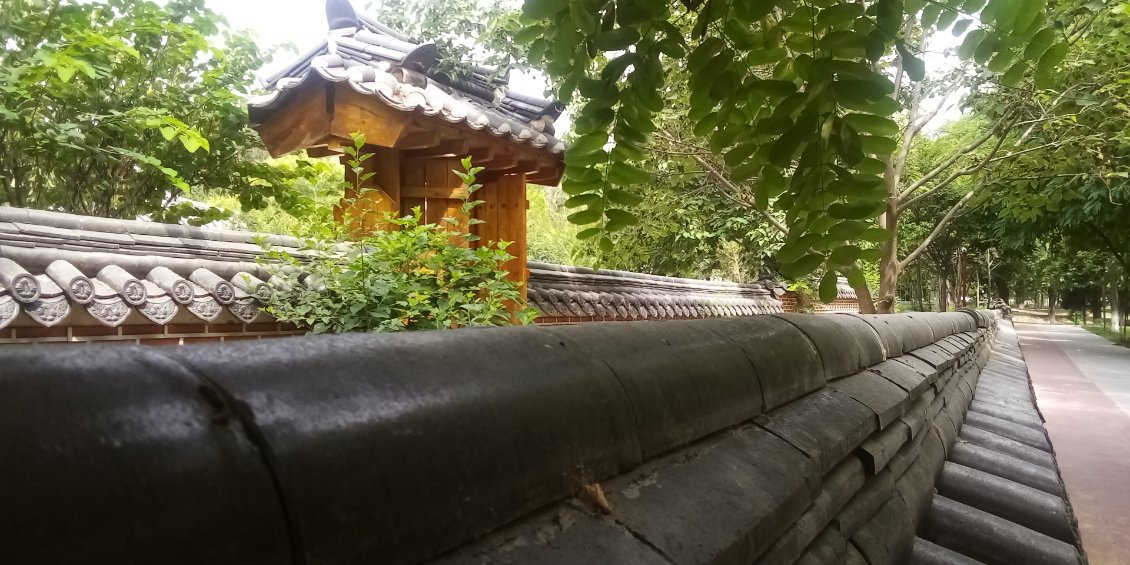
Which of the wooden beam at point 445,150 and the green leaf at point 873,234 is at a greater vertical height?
the wooden beam at point 445,150

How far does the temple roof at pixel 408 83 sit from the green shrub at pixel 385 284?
2.51 ft

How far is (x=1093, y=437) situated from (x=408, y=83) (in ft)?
27.9

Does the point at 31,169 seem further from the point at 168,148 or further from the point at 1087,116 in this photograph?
the point at 1087,116

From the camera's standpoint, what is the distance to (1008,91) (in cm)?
598

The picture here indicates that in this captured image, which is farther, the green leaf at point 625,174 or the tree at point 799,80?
the green leaf at point 625,174

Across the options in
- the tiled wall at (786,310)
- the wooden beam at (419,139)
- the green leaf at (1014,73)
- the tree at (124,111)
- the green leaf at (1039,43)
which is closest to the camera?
the green leaf at (1039,43)

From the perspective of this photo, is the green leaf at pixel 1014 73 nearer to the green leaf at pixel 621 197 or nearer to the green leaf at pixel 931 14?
the green leaf at pixel 931 14

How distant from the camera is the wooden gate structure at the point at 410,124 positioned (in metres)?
3.56

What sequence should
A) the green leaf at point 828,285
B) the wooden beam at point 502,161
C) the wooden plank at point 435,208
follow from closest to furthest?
the green leaf at point 828,285 < the wooden beam at point 502,161 < the wooden plank at point 435,208

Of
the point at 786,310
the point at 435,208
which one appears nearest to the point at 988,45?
the point at 435,208

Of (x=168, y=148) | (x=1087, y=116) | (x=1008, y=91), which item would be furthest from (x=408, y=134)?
(x=1087, y=116)

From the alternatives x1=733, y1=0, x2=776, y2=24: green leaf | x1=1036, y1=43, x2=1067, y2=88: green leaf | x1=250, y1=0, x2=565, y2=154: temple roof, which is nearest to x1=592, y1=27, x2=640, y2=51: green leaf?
x1=733, y1=0, x2=776, y2=24: green leaf

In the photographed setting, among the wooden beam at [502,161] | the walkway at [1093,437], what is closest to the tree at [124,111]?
the wooden beam at [502,161]

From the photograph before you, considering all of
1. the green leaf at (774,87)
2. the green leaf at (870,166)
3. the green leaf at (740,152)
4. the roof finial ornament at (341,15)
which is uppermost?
the roof finial ornament at (341,15)
